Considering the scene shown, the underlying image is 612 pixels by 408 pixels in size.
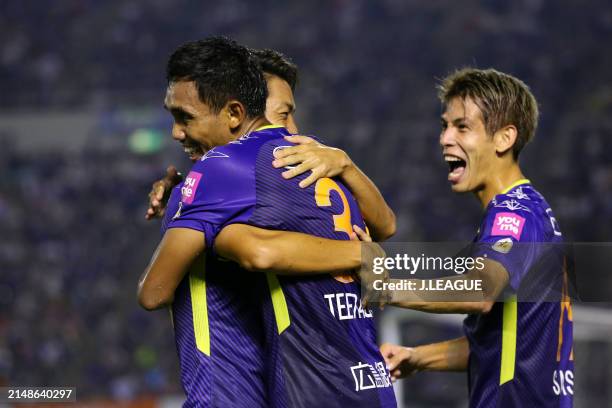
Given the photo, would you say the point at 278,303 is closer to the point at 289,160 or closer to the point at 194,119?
the point at 289,160

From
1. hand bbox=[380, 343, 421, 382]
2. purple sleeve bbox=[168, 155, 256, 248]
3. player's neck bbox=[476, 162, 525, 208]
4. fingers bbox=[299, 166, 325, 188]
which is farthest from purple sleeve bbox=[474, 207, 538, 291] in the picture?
purple sleeve bbox=[168, 155, 256, 248]

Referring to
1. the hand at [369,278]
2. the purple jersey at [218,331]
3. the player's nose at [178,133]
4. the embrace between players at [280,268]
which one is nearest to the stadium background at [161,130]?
the embrace between players at [280,268]

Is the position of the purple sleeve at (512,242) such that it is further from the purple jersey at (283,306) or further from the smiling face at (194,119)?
the smiling face at (194,119)

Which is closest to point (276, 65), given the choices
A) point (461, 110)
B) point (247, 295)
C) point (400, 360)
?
point (461, 110)

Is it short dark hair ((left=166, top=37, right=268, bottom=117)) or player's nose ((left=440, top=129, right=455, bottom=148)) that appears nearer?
short dark hair ((left=166, top=37, right=268, bottom=117))

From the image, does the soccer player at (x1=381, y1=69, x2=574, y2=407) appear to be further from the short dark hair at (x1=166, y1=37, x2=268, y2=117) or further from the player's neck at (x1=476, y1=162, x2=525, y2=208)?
the short dark hair at (x1=166, y1=37, x2=268, y2=117)

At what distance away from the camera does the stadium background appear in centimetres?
1697

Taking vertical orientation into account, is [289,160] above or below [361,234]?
above

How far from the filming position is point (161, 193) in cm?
395

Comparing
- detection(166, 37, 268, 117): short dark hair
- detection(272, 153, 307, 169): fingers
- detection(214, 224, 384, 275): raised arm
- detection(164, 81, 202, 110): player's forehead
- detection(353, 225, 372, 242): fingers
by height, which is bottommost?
detection(214, 224, 384, 275): raised arm

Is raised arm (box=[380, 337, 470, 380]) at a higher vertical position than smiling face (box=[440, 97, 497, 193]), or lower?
lower

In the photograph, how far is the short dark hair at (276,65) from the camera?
155 inches

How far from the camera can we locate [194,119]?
3279 mm

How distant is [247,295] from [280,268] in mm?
240
